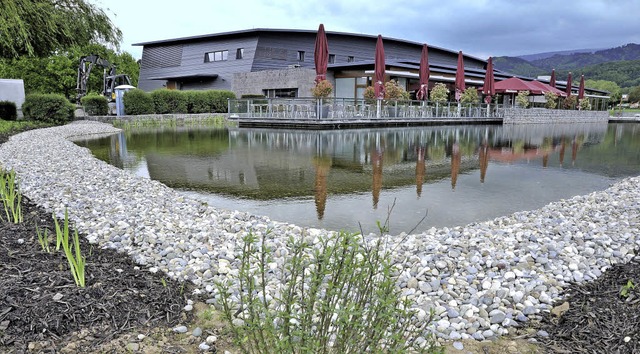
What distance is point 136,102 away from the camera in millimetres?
26172

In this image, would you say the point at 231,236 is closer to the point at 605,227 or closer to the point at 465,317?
the point at 465,317

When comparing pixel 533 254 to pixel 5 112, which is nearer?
pixel 533 254

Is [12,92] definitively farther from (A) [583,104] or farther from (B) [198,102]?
(A) [583,104]

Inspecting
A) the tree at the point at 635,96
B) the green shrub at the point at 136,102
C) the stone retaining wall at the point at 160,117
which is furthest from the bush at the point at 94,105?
the tree at the point at 635,96

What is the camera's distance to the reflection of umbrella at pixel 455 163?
26.1 ft

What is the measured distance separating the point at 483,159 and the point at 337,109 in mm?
10394

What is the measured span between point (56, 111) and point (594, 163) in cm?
2066

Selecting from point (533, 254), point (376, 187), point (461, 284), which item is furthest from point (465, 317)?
point (376, 187)

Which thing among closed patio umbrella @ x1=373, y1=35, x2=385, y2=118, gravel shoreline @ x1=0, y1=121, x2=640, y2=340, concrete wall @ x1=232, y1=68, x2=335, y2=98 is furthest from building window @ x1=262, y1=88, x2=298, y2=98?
gravel shoreline @ x1=0, y1=121, x2=640, y2=340

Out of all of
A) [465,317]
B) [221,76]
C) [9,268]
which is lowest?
[465,317]

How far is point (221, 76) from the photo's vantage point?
39.7 meters

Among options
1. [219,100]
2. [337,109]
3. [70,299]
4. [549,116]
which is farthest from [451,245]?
[549,116]

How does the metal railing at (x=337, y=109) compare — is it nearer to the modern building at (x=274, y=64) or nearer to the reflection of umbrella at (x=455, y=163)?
the modern building at (x=274, y=64)

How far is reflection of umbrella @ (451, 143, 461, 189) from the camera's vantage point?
7.97 metres
